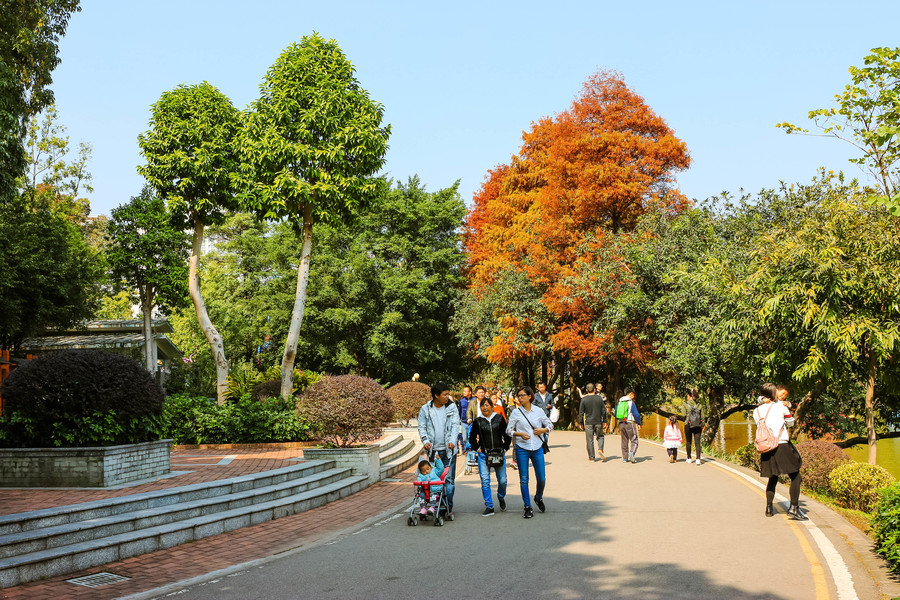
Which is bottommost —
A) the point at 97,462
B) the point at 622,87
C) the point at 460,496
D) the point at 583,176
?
the point at 460,496

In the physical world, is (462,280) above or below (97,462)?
above

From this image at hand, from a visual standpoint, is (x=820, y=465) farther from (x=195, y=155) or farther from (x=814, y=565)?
(x=195, y=155)

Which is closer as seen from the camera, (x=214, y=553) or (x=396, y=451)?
(x=214, y=553)

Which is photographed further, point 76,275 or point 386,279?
point 386,279

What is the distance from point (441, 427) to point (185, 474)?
508 centimetres

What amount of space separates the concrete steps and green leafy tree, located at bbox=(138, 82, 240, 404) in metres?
10.7

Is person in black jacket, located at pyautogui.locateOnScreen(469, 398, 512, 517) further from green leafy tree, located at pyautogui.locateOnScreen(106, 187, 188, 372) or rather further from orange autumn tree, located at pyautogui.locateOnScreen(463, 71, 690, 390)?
green leafy tree, located at pyautogui.locateOnScreen(106, 187, 188, 372)

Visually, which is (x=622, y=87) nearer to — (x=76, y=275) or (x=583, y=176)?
(x=583, y=176)

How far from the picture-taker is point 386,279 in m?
39.3

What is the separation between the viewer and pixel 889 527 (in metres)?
7.48

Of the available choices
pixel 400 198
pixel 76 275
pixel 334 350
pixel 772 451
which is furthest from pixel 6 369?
pixel 772 451

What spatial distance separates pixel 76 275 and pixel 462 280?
64.0ft

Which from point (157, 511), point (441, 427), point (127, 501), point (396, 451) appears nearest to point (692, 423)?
point (396, 451)

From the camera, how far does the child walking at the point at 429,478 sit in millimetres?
10195
